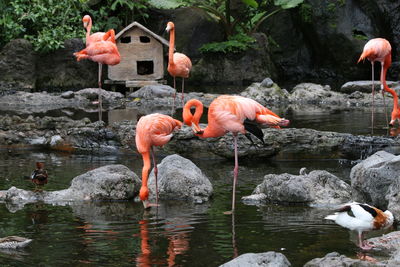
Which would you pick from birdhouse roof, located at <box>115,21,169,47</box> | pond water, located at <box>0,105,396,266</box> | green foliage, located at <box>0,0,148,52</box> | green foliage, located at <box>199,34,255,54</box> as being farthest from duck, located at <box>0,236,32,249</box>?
green foliage, located at <box>199,34,255,54</box>

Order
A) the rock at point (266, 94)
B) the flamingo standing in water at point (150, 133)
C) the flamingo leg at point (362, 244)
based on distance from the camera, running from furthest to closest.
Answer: the rock at point (266, 94) → the flamingo standing in water at point (150, 133) → the flamingo leg at point (362, 244)

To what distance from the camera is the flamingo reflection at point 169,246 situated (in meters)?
4.89

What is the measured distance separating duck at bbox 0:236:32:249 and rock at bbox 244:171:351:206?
2.50 m

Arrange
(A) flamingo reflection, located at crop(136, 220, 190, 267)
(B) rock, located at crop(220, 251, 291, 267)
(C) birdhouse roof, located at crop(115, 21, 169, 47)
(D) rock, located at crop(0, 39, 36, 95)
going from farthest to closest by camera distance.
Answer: (C) birdhouse roof, located at crop(115, 21, 169, 47), (D) rock, located at crop(0, 39, 36, 95), (A) flamingo reflection, located at crop(136, 220, 190, 267), (B) rock, located at crop(220, 251, 291, 267)

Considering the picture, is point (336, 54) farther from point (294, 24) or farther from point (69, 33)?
point (69, 33)

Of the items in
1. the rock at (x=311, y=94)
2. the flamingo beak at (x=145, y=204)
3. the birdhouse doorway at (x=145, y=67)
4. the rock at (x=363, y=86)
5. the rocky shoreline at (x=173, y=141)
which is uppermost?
the birdhouse doorway at (x=145, y=67)

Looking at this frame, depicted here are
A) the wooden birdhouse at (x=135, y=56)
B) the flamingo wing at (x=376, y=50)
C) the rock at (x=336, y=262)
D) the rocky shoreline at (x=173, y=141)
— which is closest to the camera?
the rock at (x=336, y=262)

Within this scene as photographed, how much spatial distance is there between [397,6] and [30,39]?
428 inches

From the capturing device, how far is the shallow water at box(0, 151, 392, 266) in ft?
16.4

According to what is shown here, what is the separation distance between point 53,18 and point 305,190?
46.1ft

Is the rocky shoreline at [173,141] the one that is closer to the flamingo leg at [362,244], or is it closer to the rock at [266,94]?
the flamingo leg at [362,244]

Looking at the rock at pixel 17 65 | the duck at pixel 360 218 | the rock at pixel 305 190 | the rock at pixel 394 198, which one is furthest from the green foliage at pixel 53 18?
the duck at pixel 360 218

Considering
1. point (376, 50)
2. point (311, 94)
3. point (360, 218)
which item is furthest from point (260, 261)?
point (311, 94)

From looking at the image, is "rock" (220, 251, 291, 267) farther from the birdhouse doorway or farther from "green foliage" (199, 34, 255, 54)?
"green foliage" (199, 34, 255, 54)
